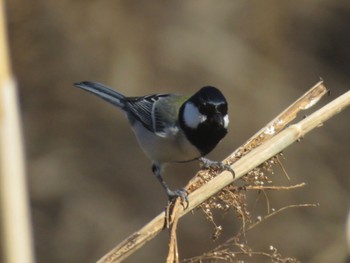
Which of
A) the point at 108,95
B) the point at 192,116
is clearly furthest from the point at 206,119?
the point at 108,95

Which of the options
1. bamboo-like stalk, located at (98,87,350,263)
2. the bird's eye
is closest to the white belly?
the bird's eye

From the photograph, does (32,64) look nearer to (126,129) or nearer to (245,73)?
(126,129)

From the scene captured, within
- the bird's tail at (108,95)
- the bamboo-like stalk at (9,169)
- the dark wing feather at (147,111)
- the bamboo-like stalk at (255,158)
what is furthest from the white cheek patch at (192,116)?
the bamboo-like stalk at (9,169)

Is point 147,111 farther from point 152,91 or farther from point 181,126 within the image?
point 152,91

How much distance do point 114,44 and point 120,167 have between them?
2.51 ft

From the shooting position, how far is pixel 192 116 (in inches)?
110

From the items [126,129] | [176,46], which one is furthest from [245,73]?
[126,129]

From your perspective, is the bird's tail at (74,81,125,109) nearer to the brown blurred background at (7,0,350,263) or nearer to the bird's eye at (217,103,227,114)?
the bird's eye at (217,103,227,114)

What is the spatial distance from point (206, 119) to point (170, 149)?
0.17 metres

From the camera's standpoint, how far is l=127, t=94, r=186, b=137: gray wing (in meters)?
2.89

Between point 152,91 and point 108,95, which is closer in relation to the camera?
point 108,95

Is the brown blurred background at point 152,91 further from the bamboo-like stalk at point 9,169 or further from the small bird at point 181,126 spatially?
the bamboo-like stalk at point 9,169

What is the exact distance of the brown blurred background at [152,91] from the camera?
523 cm

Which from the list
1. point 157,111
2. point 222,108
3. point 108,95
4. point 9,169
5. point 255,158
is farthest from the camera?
point 108,95
